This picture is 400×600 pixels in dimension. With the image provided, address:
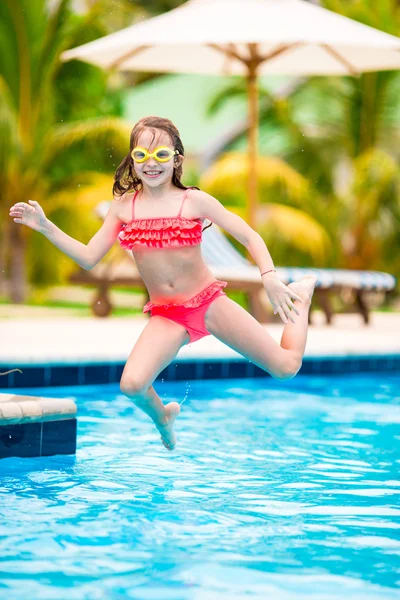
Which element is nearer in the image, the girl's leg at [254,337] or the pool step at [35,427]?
the girl's leg at [254,337]

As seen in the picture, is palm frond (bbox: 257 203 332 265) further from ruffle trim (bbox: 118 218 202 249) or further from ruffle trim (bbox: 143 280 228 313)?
ruffle trim (bbox: 118 218 202 249)

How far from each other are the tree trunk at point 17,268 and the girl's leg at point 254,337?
35.4 ft

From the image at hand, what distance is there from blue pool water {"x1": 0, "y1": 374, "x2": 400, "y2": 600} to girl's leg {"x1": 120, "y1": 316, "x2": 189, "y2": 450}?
1.28 feet

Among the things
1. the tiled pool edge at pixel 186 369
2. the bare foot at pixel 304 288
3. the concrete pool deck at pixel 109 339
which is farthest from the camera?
the concrete pool deck at pixel 109 339

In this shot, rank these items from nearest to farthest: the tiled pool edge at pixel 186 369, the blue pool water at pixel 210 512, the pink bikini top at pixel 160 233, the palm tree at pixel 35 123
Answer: the blue pool water at pixel 210 512 < the pink bikini top at pixel 160 233 < the tiled pool edge at pixel 186 369 < the palm tree at pixel 35 123

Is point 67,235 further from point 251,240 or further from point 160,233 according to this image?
point 251,240

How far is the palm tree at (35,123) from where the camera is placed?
48.7 ft

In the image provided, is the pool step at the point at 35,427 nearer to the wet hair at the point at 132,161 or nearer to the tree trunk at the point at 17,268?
the wet hair at the point at 132,161

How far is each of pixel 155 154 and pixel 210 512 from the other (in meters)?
1.44

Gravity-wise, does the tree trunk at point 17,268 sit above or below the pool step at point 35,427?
above

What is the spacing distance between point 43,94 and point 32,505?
11.5 meters

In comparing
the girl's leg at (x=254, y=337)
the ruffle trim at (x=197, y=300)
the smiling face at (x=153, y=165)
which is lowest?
the girl's leg at (x=254, y=337)

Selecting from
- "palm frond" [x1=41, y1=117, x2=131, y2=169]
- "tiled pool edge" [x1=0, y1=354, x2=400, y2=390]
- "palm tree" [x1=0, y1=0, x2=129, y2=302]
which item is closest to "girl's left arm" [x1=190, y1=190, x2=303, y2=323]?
"tiled pool edge" [x1=0, y1=354, x2=400, y2=390]

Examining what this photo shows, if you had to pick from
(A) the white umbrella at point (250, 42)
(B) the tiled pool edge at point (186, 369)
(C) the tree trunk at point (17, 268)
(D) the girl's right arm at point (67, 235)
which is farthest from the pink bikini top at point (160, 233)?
(C) the tree trunk at point (17, 268)
